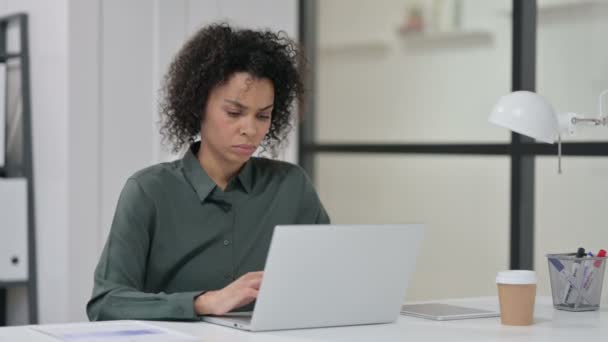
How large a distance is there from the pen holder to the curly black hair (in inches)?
30.4

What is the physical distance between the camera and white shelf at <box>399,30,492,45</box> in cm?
349

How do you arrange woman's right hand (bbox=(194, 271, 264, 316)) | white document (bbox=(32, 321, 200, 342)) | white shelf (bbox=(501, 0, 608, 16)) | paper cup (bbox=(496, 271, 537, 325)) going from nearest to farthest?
1. white document (bbox=(32, 321, 200, 342))
2. woman's right hand (bbox=(194, 271, 264, 316))
3. paper cup (bbox=(496, 271, 537, 325))
4. white shelf (bbox=(501, 0, 608, 16))

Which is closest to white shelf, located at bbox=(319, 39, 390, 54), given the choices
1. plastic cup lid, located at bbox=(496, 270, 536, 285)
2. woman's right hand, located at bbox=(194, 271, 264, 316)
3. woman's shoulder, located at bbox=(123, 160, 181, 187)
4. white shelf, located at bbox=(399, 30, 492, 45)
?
white shelf, located at bbox=(399, 30, 492, 45)

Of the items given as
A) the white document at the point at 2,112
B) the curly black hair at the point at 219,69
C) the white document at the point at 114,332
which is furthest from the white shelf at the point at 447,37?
the white document at the point at 114,332

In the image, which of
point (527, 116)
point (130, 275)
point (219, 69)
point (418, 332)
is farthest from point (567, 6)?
point (130, 275)

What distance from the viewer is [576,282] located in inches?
91.1

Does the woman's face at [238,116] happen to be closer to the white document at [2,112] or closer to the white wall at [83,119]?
the white wall at [83,119]

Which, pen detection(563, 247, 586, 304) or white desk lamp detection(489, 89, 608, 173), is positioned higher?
white desk lamp detection(489, 89, 608, 173)

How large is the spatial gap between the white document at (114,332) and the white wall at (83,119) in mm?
1514

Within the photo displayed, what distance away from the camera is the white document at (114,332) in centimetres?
167

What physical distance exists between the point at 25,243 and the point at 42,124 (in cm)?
41

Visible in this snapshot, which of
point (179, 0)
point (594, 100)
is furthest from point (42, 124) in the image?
point (594, 100)

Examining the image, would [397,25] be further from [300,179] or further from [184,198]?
[184,198]

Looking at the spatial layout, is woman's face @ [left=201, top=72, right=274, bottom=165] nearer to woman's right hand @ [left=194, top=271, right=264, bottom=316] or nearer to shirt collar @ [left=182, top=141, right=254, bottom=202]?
shirt collar @ [left=182, top=141, right=254, bottom=202]
